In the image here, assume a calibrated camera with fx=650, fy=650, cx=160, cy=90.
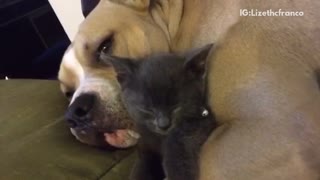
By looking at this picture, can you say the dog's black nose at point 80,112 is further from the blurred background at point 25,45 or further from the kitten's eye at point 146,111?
the blurred background at point 25,45

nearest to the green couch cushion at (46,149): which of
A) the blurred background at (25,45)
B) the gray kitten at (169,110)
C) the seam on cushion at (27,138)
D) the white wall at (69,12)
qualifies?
the seam on cushion at (27,138)

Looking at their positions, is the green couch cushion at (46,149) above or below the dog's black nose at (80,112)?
below

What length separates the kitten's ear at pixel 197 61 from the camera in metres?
1.13

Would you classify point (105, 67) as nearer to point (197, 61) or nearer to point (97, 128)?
point (97, 128)

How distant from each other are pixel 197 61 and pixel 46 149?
15.3 inches

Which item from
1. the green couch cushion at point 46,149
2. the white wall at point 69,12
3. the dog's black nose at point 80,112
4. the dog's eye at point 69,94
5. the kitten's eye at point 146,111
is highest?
the kitten's eye at point 146,111

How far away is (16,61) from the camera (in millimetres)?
2203

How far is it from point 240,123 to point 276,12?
23cm

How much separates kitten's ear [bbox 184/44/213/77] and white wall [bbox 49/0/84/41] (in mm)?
1380

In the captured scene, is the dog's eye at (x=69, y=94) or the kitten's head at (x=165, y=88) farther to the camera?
the dog's eye at (x=69, y=94)

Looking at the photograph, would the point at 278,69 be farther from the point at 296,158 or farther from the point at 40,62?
the point at 40,62

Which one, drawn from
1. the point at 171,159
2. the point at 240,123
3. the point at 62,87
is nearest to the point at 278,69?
the point at 240,123

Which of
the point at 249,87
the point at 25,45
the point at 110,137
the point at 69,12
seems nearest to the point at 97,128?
the point at 110,137

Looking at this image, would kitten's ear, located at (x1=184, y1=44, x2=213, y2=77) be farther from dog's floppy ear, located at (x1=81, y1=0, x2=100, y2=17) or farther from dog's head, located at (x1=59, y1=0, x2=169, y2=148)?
dog's floppy ear, located at (x1=81, y1=0, x2=100, y2=17)
